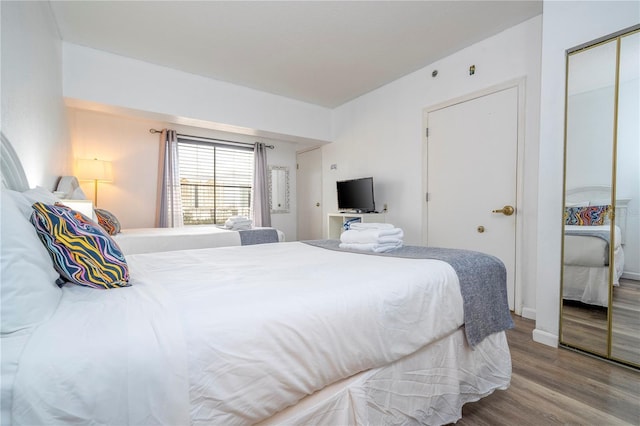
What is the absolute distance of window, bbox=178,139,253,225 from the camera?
15.7 feet

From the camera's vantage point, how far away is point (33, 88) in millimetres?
1869

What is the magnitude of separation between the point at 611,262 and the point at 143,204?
528 cm

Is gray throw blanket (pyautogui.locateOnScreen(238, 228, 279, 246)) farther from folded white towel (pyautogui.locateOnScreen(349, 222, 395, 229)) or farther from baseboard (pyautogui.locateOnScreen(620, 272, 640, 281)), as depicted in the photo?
baseboard (pyautogui.locateOnScreen(620, 272, 640, 281))

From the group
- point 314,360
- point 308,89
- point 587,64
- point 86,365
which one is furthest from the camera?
point 308,89

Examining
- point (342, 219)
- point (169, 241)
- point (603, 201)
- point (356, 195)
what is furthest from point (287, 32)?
point (603, 201)

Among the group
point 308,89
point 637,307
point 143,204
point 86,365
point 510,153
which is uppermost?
point 308,89

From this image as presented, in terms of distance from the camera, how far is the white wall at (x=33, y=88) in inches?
57.1

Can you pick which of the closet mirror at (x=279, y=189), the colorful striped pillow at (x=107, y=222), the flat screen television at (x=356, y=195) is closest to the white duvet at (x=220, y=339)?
the colorful striped pillow at (x=107, y=222)

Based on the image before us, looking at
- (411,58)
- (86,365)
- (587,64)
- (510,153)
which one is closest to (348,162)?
(411,58)

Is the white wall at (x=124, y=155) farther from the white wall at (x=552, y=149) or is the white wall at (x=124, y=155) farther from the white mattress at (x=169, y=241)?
the white wall at (x=552, y=149)

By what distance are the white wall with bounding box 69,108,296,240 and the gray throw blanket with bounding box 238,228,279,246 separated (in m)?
1.96

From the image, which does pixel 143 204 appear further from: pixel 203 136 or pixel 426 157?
pixel 426 157

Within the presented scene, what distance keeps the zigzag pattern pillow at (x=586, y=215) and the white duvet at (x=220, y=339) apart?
4.51 feet

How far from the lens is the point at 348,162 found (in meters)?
4.66
